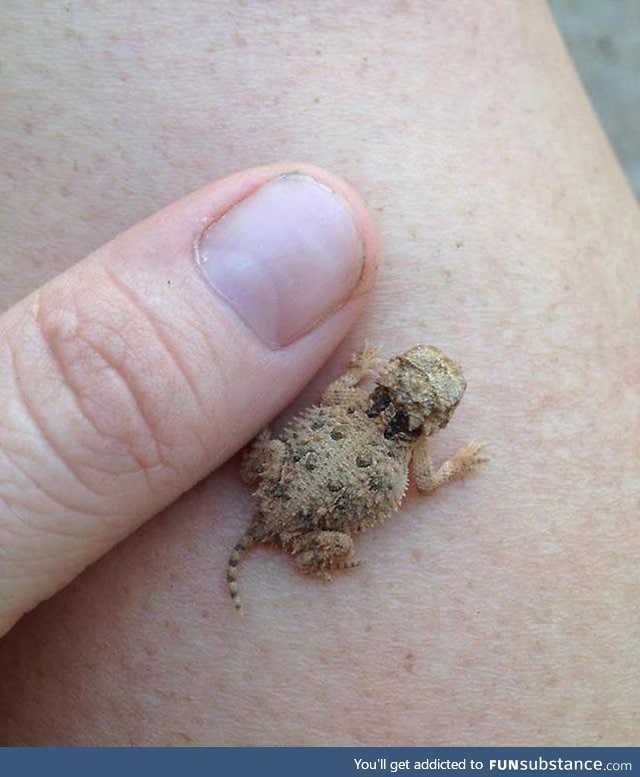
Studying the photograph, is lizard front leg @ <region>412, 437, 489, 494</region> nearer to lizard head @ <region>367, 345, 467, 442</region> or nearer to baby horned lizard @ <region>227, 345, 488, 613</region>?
baby horned lizard @ <region>227, 345, 488, 613</region>

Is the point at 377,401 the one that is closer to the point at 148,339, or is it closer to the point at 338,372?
the point at 338,372

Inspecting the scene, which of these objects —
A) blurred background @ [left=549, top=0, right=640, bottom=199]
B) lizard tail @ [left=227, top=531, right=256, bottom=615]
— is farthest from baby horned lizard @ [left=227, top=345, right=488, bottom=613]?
blurred background @ [left=549, top=0, right=640, bottom=199]

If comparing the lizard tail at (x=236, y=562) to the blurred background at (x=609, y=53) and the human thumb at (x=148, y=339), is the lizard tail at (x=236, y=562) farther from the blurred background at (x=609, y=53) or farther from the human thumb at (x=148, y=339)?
the blurred background at (x=609, y=53)

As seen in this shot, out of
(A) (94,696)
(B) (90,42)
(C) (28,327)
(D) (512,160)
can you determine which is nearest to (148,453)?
(C) (28,327)

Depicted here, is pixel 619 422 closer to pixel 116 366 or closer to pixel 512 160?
pixel 512 160

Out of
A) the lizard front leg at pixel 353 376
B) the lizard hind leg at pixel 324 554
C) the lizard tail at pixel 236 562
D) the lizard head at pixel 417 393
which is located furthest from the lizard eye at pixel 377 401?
the lizard tail at pixel 236 562

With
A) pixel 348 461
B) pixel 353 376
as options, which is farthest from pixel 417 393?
pixel 348 461
